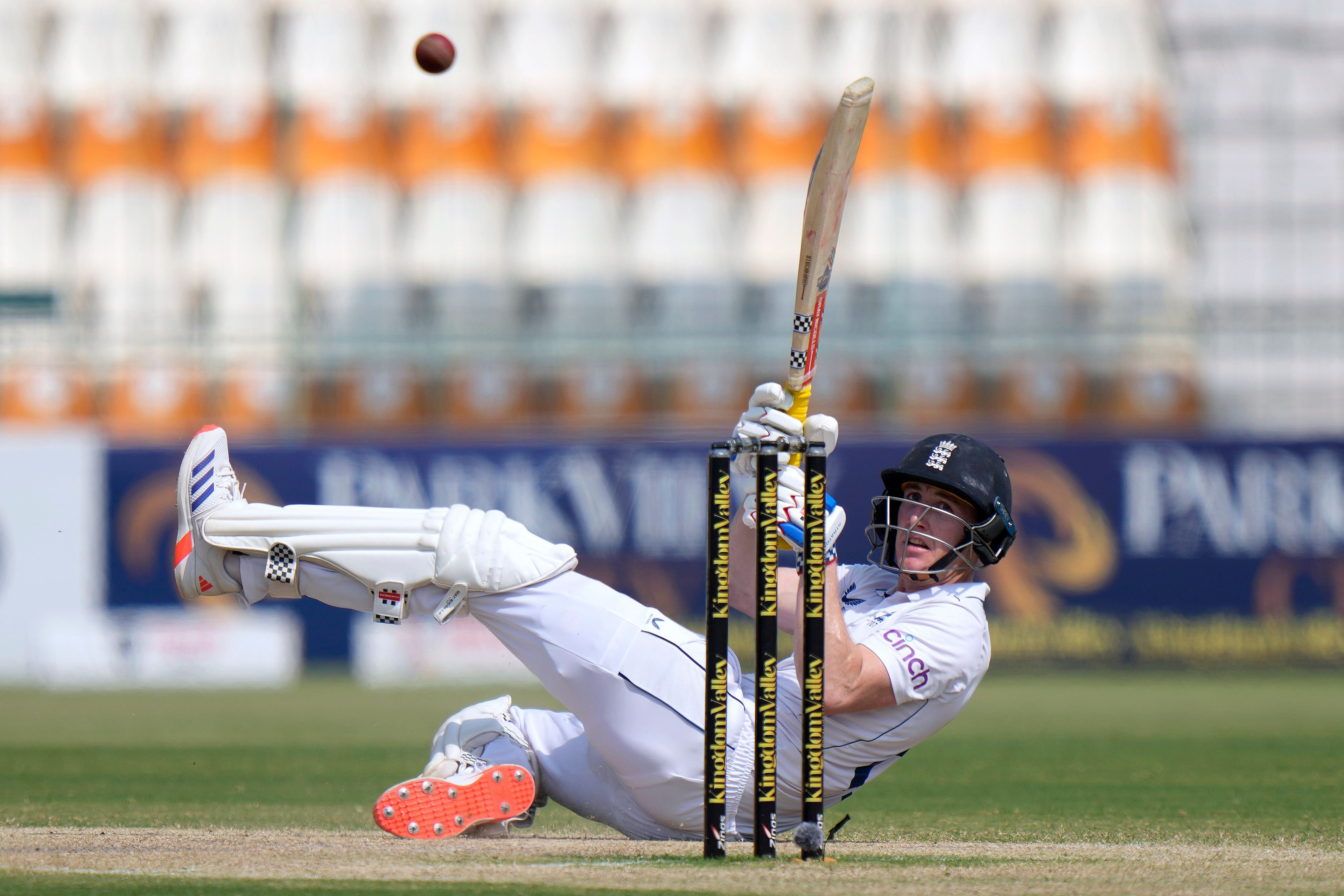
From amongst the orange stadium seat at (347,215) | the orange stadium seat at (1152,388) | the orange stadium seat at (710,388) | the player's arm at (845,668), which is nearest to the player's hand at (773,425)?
the player's arm at (845,668)

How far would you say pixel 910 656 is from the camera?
4734mm

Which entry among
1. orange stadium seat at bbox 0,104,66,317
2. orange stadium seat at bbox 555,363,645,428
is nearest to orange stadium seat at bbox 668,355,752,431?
orange stadium seat at bbox 555,363,645,428

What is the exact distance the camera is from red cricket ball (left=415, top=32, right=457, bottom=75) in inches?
274

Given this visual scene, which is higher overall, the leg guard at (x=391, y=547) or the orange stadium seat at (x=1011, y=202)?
the orange stadium seat at (x=1011, y=202)

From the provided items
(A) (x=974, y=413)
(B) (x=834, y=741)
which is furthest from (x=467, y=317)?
(B) (x=834, y=741)

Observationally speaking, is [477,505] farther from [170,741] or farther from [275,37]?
[275,37]

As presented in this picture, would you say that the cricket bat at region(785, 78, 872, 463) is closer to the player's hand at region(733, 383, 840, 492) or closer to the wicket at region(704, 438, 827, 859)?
the player's hand at region(733, 383, 840, 492)

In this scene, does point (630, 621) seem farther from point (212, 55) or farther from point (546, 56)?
point (212, 55)

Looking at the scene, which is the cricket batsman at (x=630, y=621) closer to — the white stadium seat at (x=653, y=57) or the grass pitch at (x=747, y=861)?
the grass pitch at (x=747, y=861)

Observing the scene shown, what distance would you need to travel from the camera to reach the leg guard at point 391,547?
450 cm

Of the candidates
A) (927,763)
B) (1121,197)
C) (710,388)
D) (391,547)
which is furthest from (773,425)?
(1121,197)

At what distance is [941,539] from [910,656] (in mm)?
478

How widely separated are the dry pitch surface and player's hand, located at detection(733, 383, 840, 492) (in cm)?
105

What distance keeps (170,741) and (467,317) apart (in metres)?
9.49
